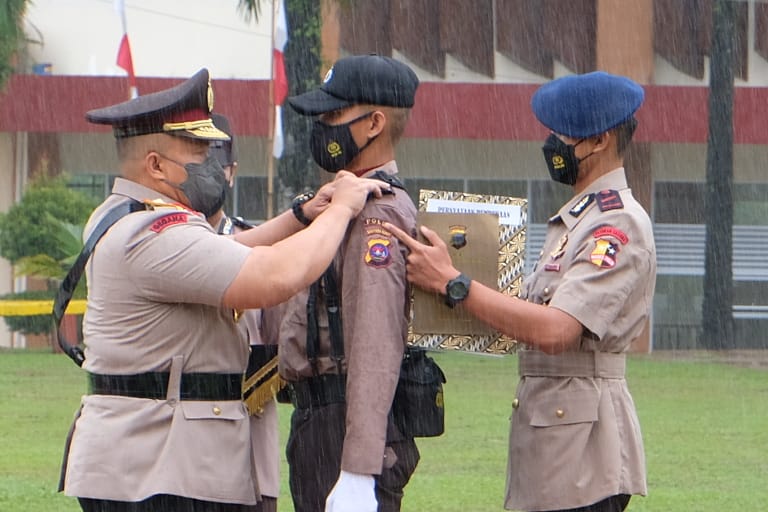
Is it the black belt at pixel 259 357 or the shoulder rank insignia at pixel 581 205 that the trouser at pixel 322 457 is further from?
the shoulder rank insignia at pixel 581 205

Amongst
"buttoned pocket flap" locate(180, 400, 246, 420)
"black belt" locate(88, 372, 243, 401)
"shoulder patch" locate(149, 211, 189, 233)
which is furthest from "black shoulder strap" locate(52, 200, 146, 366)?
"buttoned pocket flap" locate(180, 400, 246, 420)

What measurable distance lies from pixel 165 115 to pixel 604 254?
4.18ft

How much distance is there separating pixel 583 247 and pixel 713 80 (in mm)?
17800

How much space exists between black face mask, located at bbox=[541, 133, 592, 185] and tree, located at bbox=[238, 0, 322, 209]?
14.7 m

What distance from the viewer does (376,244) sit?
3709 mm

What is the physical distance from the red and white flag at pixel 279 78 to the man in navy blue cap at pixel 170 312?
1483 centimetres

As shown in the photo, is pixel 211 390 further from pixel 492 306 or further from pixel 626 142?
pixel 626 142

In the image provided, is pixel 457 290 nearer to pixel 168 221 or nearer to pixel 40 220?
pixel 168 221

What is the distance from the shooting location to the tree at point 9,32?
1997 cm

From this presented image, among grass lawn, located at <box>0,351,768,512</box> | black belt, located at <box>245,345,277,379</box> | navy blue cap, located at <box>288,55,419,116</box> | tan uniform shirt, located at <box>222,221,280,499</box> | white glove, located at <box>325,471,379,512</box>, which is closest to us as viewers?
white glove, located at <box>325,471,379,512</box>

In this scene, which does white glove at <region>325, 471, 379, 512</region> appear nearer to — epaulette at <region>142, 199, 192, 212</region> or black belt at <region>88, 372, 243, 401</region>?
black belt at <region>88, 372, 243, 401</region>

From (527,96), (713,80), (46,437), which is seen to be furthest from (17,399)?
(713,80)

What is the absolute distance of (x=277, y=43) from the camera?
733 inches

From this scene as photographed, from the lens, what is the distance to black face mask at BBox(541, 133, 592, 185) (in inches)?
164
